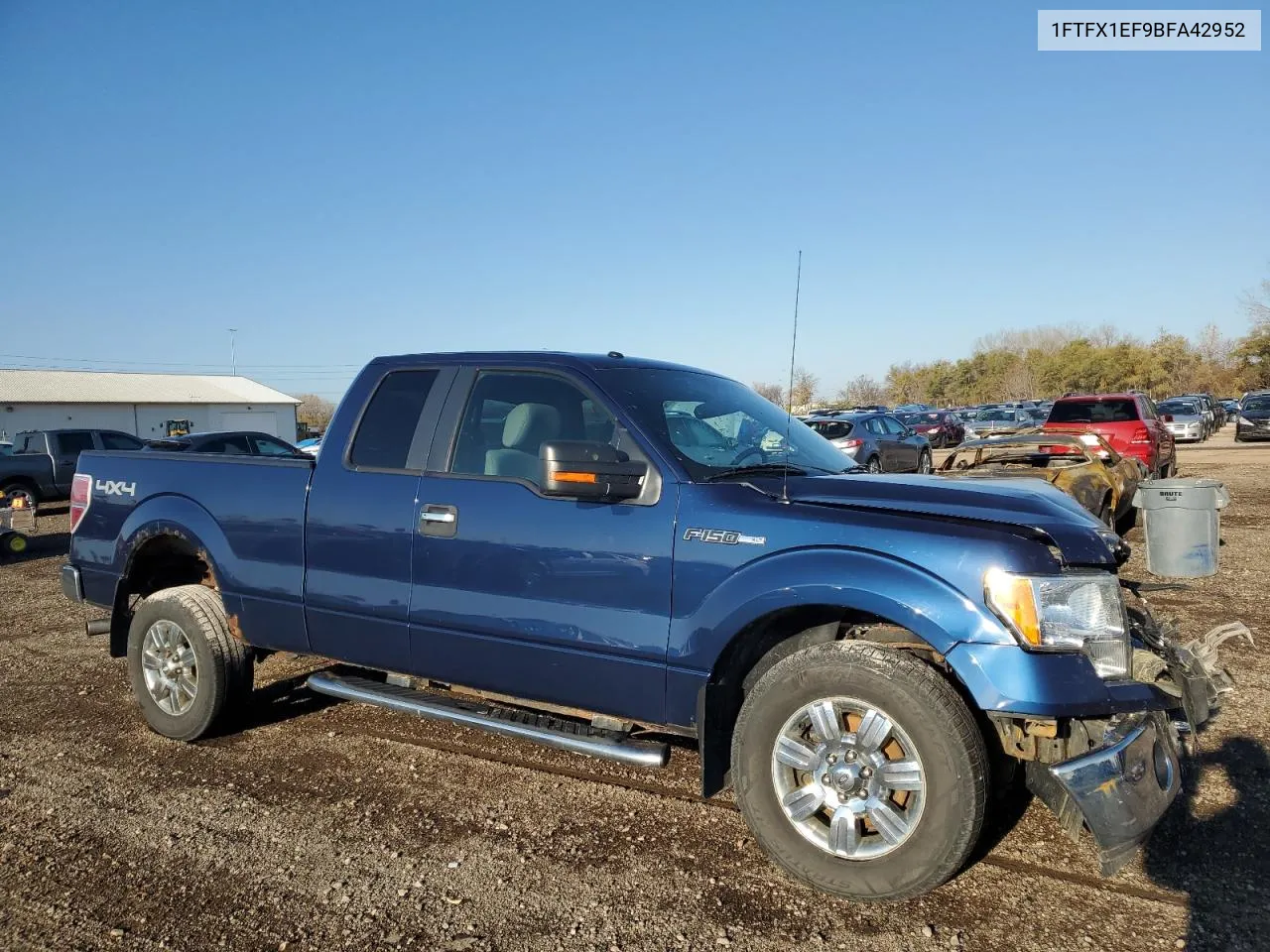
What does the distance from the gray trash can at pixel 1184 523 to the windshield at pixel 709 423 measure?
5212 mm

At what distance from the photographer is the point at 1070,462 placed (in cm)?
976

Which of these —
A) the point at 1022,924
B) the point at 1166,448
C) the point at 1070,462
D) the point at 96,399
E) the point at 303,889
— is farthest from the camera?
the point at 96,399

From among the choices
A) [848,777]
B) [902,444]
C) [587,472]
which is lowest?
[848,777]

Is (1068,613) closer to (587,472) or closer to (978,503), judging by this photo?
(978,503)

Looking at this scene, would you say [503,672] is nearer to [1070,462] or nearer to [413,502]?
[413,502]

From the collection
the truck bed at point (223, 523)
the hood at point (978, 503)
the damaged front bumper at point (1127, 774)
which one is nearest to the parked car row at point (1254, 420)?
the hood at point (978, 503)

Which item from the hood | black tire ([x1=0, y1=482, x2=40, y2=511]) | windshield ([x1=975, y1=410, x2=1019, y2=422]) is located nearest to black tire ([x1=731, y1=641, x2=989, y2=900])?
the hood

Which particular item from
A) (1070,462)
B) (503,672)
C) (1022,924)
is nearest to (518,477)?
(503,672)

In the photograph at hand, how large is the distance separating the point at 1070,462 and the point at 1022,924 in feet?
25.5

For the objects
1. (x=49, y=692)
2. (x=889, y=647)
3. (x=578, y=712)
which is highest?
(x=889, y=647)

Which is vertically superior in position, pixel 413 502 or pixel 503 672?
pixel 413 502

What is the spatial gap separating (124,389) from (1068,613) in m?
59.4

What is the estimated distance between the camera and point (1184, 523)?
8.22m

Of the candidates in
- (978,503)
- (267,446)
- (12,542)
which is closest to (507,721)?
(978,503)
